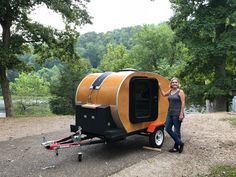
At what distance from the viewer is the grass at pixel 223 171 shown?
22.9 feet

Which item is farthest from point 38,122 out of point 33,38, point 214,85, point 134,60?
point 134,60

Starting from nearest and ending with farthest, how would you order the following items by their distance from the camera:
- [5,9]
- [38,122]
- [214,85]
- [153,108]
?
1. [153,108]
2. [38,122]
3. [5,9]
4. [214,85]

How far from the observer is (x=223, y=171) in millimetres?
7219

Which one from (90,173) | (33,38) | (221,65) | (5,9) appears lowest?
(90,173)

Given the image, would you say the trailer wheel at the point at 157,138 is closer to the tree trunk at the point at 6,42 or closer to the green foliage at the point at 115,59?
the tree trunk at the point at 6,42

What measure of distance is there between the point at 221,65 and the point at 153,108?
13826 mm

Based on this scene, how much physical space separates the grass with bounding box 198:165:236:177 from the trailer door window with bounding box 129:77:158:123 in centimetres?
223

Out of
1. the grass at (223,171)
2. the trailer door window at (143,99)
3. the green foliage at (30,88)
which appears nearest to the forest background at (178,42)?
the trailer door window at (143,99)

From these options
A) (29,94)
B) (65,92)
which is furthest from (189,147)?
(29,94)

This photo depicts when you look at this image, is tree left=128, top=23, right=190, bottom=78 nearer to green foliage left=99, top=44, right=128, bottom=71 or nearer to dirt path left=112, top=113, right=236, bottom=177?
green foliage left=99, top=44, right=128, bottom=71

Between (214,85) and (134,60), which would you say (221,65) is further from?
(134,60)

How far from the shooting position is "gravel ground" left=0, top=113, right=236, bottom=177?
7223 millimetres

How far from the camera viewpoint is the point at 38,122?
15.2m

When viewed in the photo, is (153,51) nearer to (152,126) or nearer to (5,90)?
(5,90)
